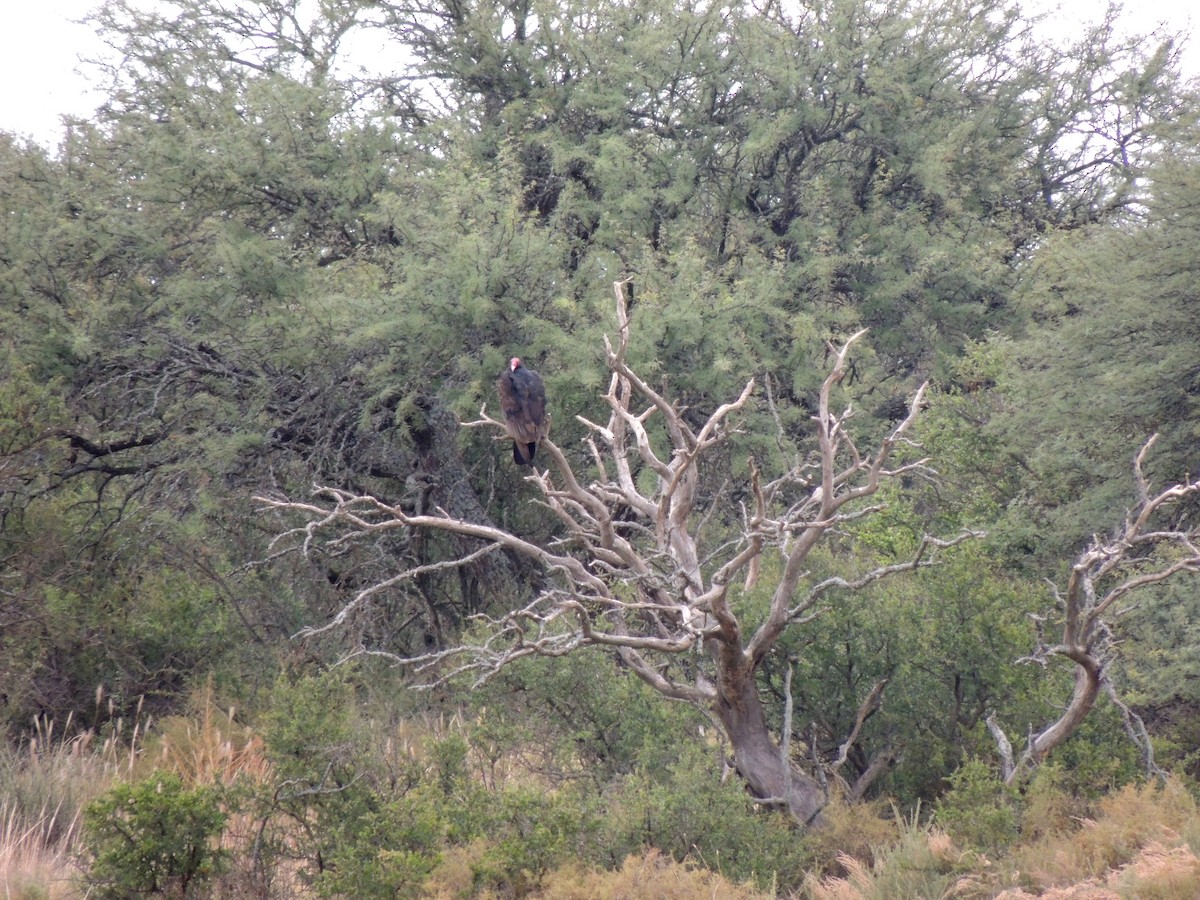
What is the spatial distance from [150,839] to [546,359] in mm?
5912

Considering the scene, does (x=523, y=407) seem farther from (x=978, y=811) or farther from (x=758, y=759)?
(x=978, y=811)

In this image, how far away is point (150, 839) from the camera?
17.5ft

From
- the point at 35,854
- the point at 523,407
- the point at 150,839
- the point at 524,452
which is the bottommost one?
the point at 35,854

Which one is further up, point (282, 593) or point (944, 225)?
point (944, 225)

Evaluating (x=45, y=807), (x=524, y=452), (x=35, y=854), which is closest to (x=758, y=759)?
(x=524, y=452)

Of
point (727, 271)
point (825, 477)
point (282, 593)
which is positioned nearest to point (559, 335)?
point (727, 271)

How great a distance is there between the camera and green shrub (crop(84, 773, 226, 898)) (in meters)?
5.34

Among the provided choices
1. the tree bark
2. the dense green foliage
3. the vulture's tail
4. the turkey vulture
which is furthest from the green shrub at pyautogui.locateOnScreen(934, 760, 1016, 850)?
the vulture's tail

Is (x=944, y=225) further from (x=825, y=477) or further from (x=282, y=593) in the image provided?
(x=825, y=477)

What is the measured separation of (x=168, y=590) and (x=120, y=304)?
98.9 inches

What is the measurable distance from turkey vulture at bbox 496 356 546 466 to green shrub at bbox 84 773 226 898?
2.99m

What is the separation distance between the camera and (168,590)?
399 inches

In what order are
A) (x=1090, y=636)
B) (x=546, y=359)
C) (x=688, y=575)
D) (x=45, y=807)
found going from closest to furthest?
(x=688, y=575) < (x=1090, y=636) < (x=45, y=807) < (x=546, y=359)

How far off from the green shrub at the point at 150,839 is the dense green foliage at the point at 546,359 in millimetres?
28
